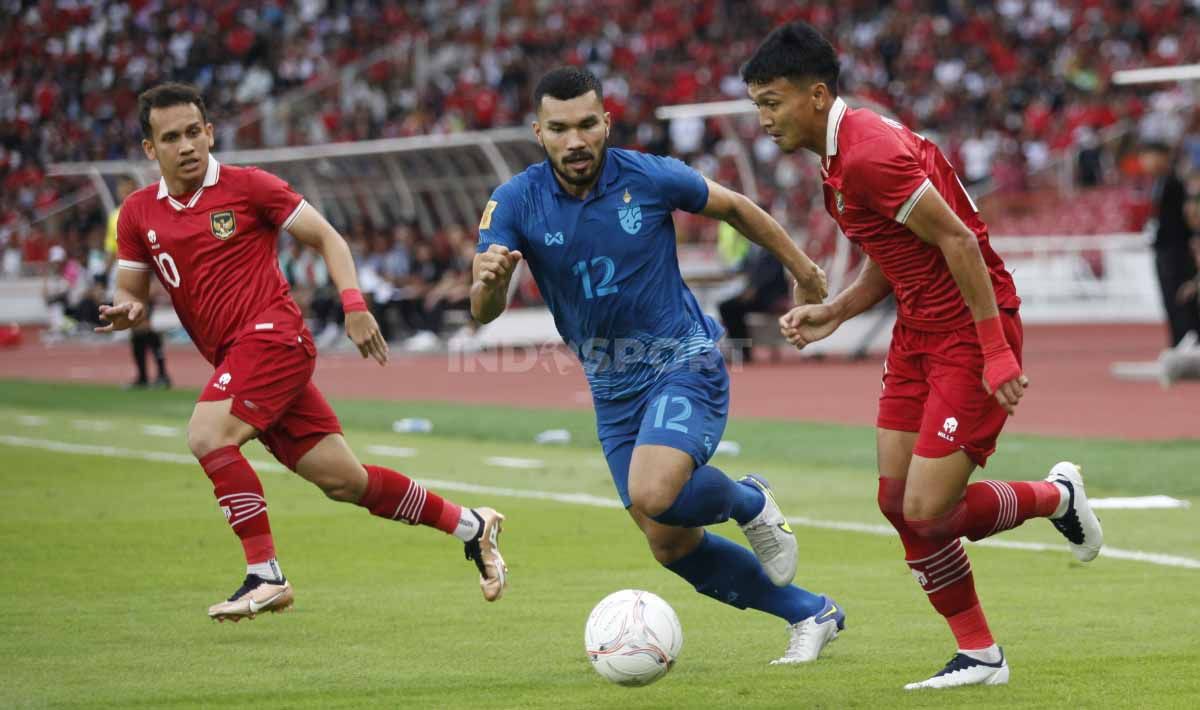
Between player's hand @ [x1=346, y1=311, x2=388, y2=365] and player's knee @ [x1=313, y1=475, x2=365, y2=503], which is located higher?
player's hand @ [x1=346, y1=311, x2=388, y2=365]

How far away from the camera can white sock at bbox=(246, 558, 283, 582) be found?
7.02 meters

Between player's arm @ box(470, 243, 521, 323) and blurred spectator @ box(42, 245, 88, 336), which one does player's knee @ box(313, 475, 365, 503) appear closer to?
player's arm @ box(470, 243, 521, 323)

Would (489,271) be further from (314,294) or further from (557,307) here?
(314,294)

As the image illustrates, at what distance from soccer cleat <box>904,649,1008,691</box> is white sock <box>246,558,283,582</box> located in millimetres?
2578

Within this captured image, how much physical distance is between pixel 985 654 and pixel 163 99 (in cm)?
419

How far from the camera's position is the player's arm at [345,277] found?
7.13m

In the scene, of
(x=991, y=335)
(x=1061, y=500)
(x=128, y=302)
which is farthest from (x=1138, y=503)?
(x=128, y=302)

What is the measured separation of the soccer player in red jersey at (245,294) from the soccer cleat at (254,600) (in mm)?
584

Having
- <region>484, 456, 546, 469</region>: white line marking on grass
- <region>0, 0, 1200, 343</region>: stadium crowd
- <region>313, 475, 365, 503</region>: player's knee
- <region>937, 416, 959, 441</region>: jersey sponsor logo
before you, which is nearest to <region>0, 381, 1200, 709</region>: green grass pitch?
<region>484, 456, 546, 469</region>: white line marking on grass

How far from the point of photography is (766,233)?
6.76 m

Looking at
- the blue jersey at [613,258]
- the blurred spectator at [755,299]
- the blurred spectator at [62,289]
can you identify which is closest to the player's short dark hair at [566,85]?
the blue jersey at [613,258]

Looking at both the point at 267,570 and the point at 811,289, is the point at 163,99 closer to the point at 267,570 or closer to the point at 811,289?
the point at 267,570

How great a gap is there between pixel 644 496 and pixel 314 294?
24775 mm

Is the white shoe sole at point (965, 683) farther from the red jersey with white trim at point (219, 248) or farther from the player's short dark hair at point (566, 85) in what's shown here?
the red jersey with white trim at point (219, 248)
